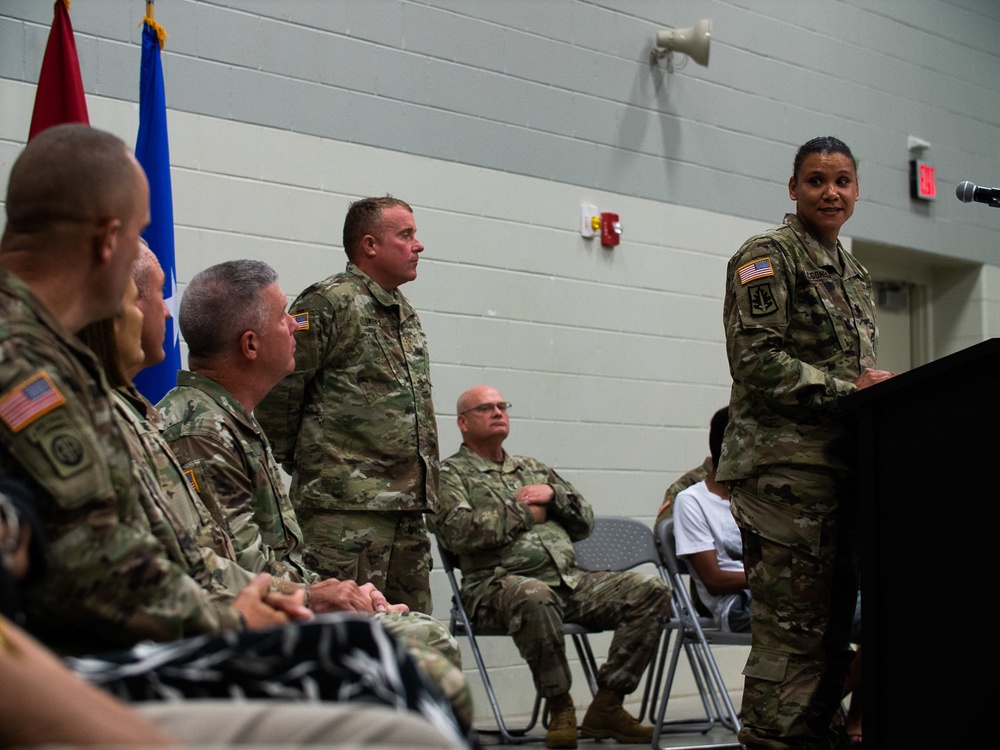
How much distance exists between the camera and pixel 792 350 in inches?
112

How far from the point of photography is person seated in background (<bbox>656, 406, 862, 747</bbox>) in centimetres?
401

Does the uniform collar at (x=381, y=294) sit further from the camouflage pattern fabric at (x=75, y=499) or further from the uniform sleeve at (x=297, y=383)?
the camouflage pattern fabric at (x=75, y=499)

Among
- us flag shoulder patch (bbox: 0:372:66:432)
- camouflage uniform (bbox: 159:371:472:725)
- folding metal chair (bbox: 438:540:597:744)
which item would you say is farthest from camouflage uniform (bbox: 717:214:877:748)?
us flag shoulder patch (bbox: 0:372:66:432)

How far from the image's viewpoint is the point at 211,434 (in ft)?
7.42

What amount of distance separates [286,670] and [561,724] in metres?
3.10

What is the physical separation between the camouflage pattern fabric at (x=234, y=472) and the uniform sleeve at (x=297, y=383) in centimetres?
103

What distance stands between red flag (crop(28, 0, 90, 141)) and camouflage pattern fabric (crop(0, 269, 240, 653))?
246 cm

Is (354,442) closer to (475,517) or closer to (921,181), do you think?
(475,517)

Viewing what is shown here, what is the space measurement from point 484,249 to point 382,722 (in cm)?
404

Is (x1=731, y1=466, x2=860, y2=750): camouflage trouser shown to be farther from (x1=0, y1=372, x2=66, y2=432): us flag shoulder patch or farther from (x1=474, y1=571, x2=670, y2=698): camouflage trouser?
(x1=0, y1=372, x2=66, y2=432): us flag shoulder patch

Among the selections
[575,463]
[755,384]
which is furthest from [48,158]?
[575,463]

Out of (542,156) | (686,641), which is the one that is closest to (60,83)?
(542,156)

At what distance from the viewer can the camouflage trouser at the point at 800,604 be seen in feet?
8.81

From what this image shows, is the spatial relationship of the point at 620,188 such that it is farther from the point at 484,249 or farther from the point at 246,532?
the point at 246,532
